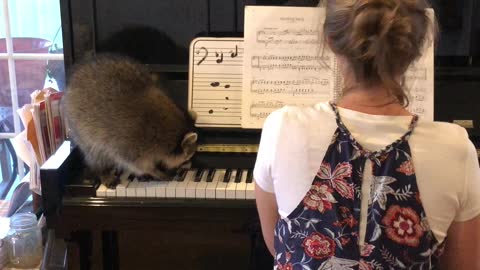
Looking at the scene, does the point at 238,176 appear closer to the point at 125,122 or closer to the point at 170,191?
the point at 170,191

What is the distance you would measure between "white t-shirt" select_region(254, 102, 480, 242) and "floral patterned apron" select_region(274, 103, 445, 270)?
0.01 m

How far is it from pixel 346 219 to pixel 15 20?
73.5 inches

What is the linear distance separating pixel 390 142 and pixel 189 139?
74cm

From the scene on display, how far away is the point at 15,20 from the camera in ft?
8.02

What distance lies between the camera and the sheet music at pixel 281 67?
1674 millimetres

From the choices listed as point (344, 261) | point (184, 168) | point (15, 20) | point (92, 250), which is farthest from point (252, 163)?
point (15, 20)

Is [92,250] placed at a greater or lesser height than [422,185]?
lesser

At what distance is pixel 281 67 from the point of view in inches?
65.8

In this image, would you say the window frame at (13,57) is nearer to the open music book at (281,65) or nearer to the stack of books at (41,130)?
the stack of books at (41,130)

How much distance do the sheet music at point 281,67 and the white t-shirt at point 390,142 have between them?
59 cm

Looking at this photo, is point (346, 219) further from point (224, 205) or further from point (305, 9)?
point (305, 9)

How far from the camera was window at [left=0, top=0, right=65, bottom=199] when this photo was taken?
2.42m

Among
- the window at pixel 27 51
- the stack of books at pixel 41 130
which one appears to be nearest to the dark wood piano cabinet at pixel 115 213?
the stack of books at pixel 41 130

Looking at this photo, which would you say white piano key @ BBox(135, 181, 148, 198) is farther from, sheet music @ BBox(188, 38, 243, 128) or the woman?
the woman
